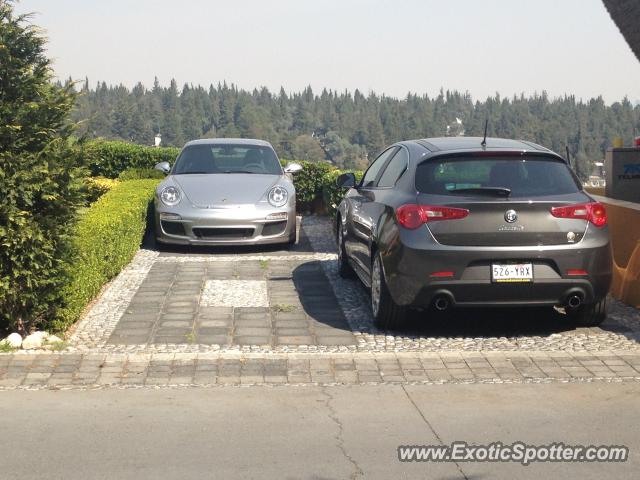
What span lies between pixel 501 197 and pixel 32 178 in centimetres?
372

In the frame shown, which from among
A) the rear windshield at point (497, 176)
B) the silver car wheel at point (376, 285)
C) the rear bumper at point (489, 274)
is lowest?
the silver car wheel at point (376, 285)

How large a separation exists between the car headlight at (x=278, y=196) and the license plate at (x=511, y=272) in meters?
5.81

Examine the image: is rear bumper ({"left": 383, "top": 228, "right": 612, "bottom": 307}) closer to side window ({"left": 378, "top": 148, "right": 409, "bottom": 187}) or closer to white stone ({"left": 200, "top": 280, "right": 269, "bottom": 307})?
side window ({"left": 378, "top": 148, "right": 409, "bottom": 187})

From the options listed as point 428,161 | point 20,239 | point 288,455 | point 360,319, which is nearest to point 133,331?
point 20,239

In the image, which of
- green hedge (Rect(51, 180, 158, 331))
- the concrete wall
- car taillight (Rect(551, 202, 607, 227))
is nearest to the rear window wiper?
car taillight (Rect(551, 202, 607, 227))

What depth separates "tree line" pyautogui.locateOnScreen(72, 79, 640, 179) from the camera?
288 feet

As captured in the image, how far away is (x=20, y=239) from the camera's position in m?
7.16

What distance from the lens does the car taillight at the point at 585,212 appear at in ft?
24.7

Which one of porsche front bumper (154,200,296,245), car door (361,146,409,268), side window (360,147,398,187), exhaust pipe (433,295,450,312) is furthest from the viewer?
porsche front bumper (154,200,296,245)

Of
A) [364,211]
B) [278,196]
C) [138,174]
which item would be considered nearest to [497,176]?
[364,211]

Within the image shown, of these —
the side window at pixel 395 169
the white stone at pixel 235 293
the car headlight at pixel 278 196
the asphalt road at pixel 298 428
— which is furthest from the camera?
the car headlight at pixel 278 196

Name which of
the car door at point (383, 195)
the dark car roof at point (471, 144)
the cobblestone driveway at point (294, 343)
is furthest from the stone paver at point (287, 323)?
the dark car roof at point (471, 144)

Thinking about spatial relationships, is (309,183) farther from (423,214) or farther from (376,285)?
(423,214)

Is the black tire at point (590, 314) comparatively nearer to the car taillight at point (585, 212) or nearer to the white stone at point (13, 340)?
the car taillight at point (585, 212)
